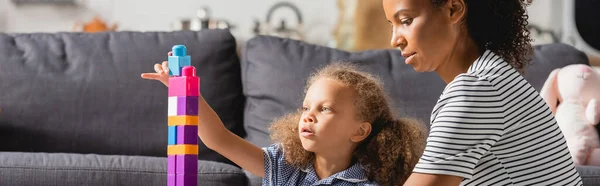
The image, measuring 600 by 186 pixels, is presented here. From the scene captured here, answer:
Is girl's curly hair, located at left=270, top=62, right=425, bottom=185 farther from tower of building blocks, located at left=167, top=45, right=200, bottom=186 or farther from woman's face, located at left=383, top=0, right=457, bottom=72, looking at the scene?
tower of building blocks, located at left=167, top=45, right=200, bottom=186

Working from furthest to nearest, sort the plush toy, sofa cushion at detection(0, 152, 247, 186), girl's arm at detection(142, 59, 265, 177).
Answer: the plush toy → sofa cushion at detection(0, 152, 247, 186) → girl's arm at detection(142, 59, 265, 177)

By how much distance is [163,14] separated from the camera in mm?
4262

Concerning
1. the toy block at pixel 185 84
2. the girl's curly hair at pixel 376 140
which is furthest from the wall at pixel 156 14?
the toy block at pixel 185 84

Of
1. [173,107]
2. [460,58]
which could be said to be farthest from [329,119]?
[173,107]

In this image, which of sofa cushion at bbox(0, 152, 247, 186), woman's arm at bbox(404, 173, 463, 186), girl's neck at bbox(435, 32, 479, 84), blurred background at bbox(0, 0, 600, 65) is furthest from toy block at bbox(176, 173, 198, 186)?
blurred background at bbox(0, 0, 600, 65)

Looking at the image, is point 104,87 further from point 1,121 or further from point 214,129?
point 214,129

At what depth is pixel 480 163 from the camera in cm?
106

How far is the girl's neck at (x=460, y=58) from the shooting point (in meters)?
1.14

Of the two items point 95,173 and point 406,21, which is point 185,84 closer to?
point 406,21

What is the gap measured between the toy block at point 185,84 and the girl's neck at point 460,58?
1.11 ft

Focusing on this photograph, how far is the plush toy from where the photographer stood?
2.19m

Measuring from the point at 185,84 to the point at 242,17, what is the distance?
10.7 feet

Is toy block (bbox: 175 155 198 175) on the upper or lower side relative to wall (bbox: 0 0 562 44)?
upper

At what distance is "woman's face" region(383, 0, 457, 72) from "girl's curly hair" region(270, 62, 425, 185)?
317mm
